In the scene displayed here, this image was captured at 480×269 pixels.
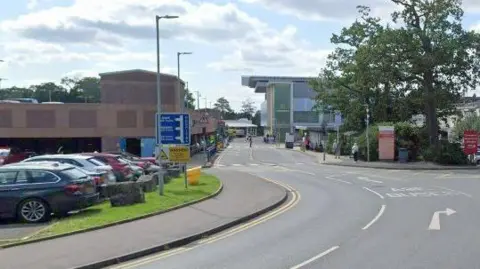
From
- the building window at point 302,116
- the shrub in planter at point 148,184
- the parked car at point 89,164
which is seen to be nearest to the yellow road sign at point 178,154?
the shrub in planter at point 148,184

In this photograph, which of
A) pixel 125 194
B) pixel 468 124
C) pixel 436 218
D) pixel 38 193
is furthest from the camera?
pixel 468 124

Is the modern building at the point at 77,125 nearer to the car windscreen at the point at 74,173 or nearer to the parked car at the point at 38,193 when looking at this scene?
the car windscreen at the point at 74,173

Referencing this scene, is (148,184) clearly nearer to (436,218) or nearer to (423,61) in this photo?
(436,218)

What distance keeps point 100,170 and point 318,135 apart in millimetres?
61246

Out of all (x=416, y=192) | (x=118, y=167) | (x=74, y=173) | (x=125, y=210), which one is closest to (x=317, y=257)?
(x=125, y=210)

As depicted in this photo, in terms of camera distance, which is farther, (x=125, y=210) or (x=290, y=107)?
(x=290, y=107)

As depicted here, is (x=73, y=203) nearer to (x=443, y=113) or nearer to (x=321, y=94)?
(x=443, y=113)

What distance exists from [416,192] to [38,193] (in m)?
14.5

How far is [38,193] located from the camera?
53.9 feet

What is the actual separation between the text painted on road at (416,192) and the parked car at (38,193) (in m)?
11.8

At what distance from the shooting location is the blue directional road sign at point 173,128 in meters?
22.0

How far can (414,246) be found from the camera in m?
12.0

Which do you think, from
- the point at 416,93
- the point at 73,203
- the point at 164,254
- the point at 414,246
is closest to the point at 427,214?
the point at 414,246

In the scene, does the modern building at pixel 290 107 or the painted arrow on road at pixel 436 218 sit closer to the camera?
the painted arrow on road at pixel 436 218
